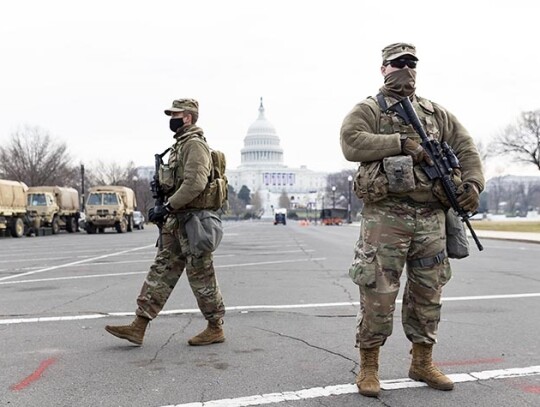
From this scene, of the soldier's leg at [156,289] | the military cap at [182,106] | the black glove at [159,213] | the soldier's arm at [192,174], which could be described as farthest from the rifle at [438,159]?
the soldier's leg at [156,289]

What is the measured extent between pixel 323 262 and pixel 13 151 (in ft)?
149

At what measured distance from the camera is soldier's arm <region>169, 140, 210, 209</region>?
15.8ft

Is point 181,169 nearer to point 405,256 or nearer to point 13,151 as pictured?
point 405,256

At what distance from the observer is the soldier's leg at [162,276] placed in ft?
16.4

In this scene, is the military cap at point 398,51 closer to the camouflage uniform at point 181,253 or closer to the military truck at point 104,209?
the camouflage uniform at point 181,253

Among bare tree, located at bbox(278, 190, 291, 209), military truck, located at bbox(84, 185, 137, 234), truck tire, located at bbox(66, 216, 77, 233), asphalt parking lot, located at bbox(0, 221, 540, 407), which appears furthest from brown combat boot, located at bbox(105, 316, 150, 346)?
bare tree, located at bbox(278, 190, 291, 209)

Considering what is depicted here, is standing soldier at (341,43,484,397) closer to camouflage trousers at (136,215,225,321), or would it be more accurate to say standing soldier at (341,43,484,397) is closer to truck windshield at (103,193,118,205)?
camouflage trousers at (136,215,225,321)

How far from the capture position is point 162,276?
5051mm

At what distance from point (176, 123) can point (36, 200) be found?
29.7 meters

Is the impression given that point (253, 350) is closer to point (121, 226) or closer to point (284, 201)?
point (121, 226)

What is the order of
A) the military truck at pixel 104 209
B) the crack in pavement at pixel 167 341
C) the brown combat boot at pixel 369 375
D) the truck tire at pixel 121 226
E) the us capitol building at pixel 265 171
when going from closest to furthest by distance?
the brown combat boot at pixel 369 375
the crack in pavement at pixel 167 341
the military truck at pixel 104 209
the truck tire at pixel 121 226
the us capitol building at pixel 265 171

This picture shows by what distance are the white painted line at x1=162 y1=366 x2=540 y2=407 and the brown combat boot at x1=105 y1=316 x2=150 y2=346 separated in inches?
61.3

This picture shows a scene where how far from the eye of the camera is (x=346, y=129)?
12.9ft

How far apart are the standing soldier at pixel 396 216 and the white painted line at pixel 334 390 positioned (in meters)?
0.12
